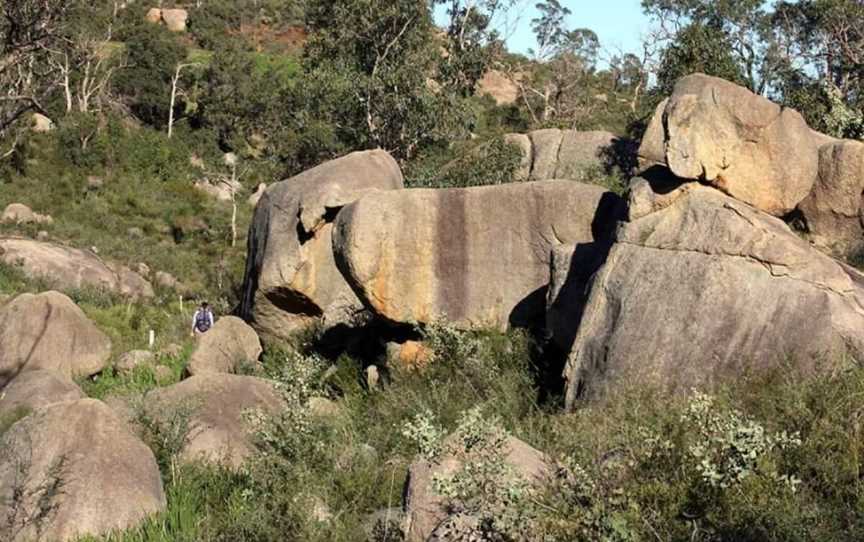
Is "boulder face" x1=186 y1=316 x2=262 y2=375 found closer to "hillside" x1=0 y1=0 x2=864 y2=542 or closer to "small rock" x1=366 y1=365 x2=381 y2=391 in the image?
"hillside" x1=0 y1=0 x2=864 y2=542

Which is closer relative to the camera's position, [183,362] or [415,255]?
[415,255]

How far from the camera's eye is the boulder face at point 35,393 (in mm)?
11531

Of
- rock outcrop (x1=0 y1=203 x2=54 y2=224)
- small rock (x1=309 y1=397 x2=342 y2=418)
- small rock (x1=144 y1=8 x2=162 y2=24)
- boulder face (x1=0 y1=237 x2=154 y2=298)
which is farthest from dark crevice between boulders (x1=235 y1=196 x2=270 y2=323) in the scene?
small rock (x1=144 y1=8 x2=162 y2=24)

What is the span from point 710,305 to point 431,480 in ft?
11.2

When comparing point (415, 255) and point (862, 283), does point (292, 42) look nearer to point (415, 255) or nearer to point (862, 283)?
point (415, 255)

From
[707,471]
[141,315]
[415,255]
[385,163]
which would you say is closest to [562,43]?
[141,315]

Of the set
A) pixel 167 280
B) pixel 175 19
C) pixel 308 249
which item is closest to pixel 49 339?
pixel 308 249

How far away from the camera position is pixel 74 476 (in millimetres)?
7730

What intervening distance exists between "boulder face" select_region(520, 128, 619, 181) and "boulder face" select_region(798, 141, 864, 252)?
30.1 ft

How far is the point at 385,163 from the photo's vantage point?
47.9 ft

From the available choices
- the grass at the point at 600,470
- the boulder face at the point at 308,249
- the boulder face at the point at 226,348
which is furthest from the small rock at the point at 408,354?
the boulder face at the point at 226,348

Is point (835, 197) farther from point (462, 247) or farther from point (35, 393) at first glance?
point (35, 393)

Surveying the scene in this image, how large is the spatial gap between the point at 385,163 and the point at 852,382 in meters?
8.60

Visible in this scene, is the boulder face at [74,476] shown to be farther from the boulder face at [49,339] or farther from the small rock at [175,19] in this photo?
the small rock at [175,19]
